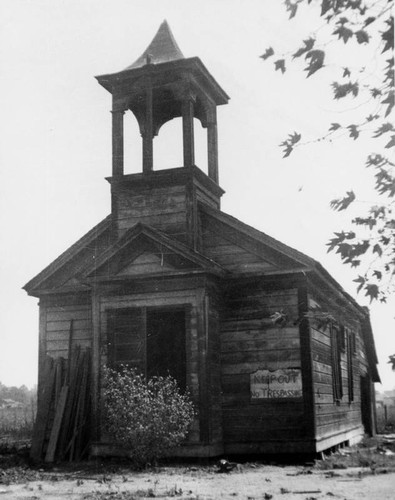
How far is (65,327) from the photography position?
15.6 m

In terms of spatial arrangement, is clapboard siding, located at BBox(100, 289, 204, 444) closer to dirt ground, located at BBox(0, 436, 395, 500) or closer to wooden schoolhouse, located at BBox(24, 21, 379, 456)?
wooden schoolhouse, located at BBox(24, 21, 379, 456)

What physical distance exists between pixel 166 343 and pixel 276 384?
161 inches

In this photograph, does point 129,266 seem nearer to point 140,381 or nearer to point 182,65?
point 140,381

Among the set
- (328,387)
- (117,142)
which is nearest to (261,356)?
(328,387)

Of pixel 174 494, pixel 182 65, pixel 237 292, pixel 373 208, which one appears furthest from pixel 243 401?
pixel 373 208

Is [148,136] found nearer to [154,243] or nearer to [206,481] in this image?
[154,243]

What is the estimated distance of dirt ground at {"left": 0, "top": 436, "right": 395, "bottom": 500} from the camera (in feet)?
30.8

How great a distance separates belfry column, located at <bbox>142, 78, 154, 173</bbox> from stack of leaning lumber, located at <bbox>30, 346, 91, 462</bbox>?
449 cm

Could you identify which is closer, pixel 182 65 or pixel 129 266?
pixel 129 266

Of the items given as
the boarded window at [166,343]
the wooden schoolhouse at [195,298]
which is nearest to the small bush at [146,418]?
the wooden schoolhouse at [195,298]

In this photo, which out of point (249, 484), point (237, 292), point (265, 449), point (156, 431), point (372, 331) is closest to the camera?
point (249, 484)

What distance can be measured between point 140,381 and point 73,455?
107 inches

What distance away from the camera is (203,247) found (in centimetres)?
1513

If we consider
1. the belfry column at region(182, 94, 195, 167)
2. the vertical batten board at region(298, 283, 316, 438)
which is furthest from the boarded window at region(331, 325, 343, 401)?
the belfry column at region(182, 94, 195, 167)
